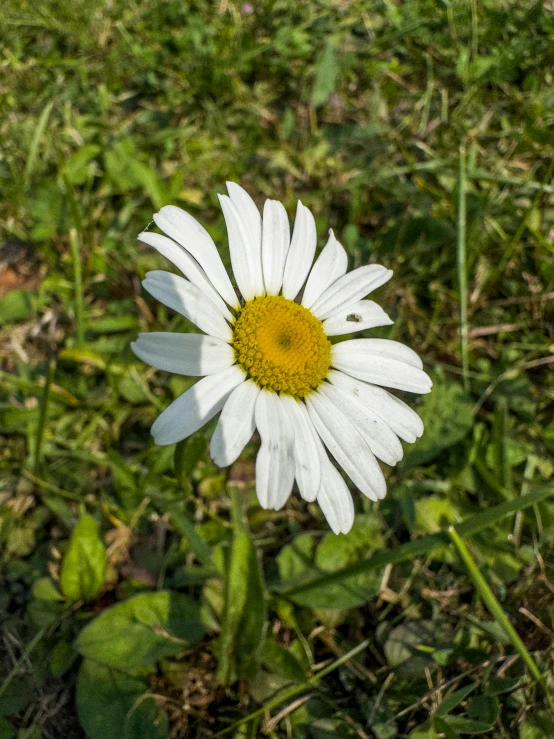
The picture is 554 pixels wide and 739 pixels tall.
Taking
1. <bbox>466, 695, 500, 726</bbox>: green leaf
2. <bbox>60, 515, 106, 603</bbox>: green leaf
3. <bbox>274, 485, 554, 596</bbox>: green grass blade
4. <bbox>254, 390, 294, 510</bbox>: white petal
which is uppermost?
<bbox>254, 390, 294, 510</bbox>: white petal

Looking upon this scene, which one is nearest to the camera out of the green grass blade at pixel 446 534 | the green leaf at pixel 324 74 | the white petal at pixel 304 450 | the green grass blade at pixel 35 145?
the white petal at pixel 304 450

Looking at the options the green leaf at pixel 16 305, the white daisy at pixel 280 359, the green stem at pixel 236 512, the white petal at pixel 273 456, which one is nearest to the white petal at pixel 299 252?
the white daisy at pixel 280 359

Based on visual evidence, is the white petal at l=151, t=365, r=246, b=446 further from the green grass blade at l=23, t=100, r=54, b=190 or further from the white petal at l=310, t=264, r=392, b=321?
the green grass blade at l=23, t=100, r=54, b=190

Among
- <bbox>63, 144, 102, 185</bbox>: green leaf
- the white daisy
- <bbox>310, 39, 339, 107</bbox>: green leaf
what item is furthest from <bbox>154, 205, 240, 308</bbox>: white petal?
<bbox>310, 39, 339, 107</bbox>: green leaf

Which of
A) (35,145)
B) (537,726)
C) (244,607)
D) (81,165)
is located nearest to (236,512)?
(244,607)

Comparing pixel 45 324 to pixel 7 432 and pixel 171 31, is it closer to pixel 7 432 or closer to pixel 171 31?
pixel 7 432

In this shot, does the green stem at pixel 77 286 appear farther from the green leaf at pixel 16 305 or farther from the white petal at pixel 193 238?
the white petal at pixel 193 238
